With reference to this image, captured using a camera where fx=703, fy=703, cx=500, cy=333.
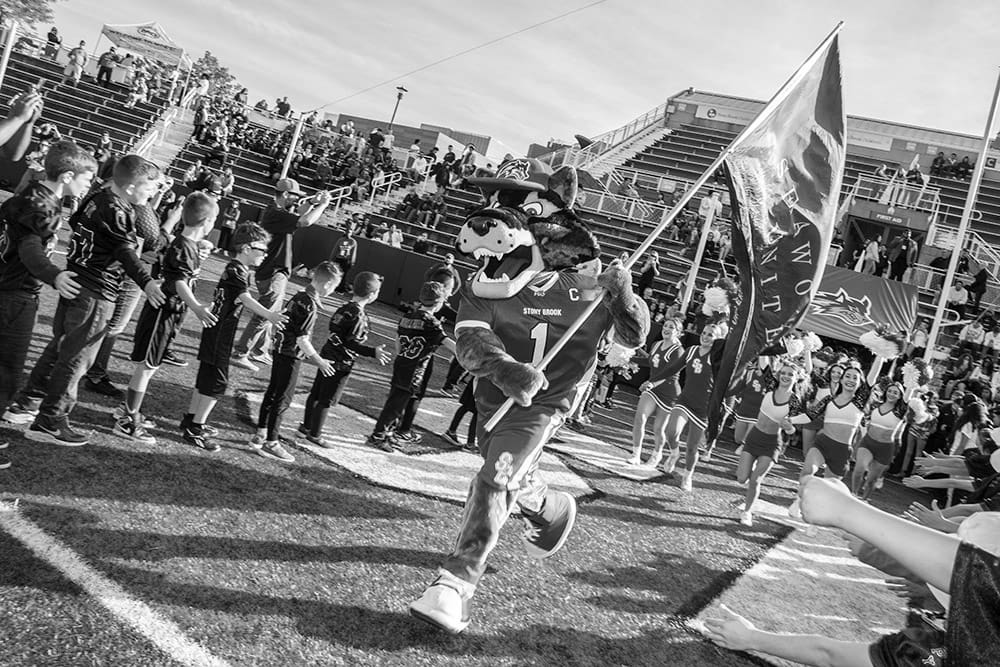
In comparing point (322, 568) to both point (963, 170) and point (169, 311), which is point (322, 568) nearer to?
point (169, 311)

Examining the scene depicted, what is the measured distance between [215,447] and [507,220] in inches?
104

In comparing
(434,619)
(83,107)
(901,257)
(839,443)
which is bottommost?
(434,619)

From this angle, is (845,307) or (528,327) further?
(845,307)

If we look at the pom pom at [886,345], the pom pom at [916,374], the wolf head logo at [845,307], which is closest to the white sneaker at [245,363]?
the pom pom at [886,345]

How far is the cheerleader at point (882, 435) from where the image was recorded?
28.3 ft

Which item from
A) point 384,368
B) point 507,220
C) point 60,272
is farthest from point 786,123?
point 384,368

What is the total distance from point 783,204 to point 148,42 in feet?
127

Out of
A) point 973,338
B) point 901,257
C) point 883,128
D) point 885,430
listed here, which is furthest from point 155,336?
point 883,128

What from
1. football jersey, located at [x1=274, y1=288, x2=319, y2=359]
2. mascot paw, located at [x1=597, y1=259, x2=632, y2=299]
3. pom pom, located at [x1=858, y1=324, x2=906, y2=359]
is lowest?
football jersey, located at [x1=274, y1=288, x2=319, y2=359]

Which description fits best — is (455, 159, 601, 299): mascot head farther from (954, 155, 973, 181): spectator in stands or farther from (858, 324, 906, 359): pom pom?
(954, 155, 973, 181): spectator in stands

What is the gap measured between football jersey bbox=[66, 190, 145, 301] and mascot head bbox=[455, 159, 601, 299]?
2.13 m

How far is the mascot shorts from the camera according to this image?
3359mm

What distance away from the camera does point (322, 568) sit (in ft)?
11.4

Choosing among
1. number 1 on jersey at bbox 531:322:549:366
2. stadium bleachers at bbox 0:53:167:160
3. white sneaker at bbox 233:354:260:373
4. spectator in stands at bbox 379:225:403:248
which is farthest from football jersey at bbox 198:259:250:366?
stadium bleachers at bbox 0:53:167:160
